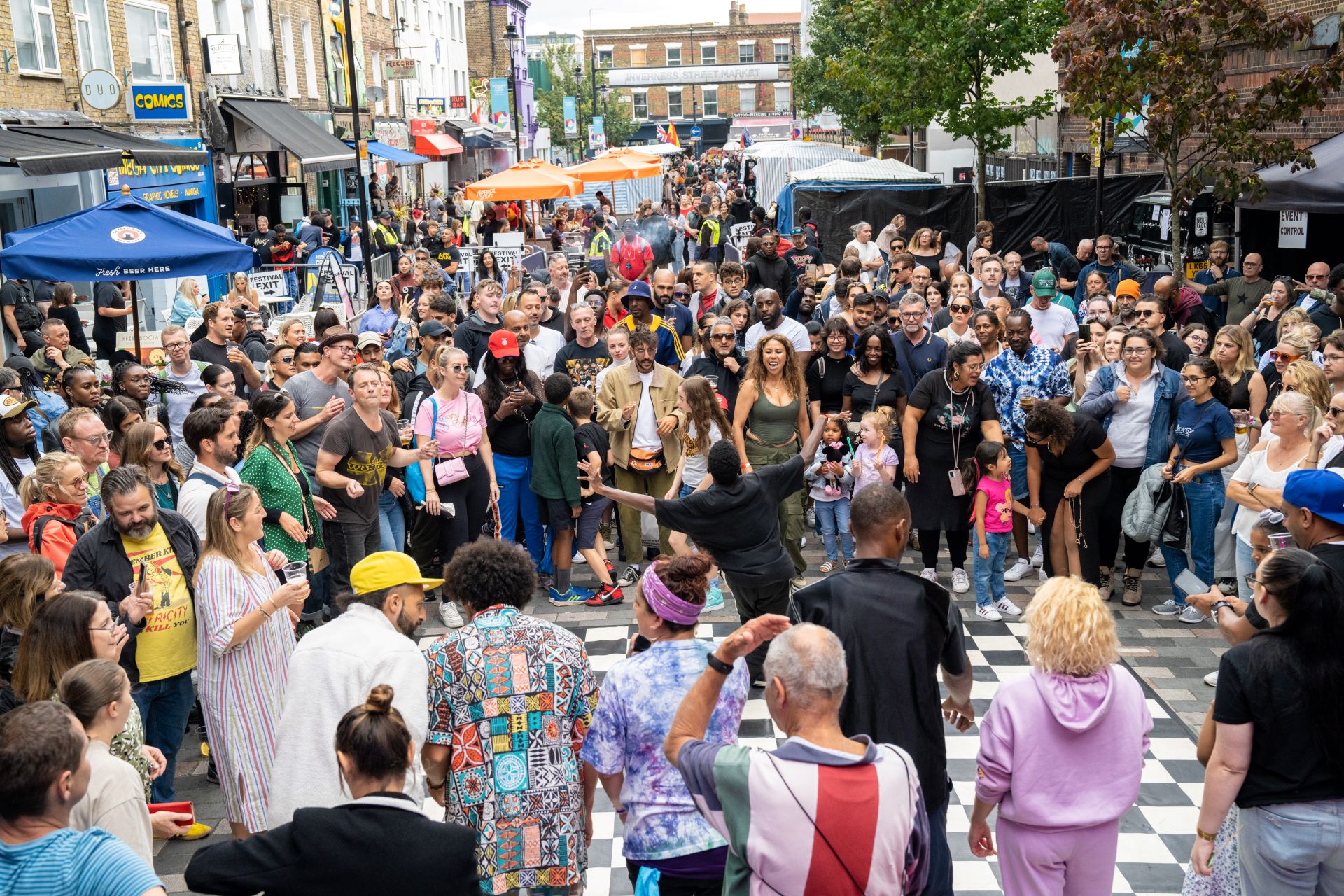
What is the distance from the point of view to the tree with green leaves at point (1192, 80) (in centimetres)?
1210

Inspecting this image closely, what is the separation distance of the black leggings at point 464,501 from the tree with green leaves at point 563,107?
167 feet

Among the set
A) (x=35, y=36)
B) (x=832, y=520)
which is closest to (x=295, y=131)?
(x=35, y=36)

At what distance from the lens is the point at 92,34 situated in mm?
18609

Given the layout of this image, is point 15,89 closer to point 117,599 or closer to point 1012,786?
point 117,599

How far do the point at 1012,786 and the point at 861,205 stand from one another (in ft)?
63.1

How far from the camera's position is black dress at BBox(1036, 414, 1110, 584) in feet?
25.5

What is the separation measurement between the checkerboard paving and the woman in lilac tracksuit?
51.5 inches

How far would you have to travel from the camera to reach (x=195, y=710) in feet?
22.0

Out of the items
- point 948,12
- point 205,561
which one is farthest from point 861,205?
point 205,561

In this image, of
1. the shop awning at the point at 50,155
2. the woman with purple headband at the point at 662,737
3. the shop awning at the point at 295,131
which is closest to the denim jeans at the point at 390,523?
the woman with purple headband at the point at 662,737

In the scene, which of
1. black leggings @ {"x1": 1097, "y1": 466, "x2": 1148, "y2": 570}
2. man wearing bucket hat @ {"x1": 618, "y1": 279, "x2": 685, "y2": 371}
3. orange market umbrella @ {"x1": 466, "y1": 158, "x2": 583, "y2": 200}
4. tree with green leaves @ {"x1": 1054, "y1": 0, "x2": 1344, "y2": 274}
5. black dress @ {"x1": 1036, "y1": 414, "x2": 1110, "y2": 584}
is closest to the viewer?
black dress @ {"x1": 1036, "y1": 414, "x2": 1110, "y2": 584}

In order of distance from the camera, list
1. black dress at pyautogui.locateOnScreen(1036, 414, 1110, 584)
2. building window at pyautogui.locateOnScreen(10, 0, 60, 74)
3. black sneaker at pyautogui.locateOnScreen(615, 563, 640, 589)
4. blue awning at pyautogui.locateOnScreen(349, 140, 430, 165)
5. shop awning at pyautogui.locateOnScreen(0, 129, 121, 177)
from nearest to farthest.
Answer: black dress at pyautogui.locateOnScreen(1036, 414, 1110, 584)
black sneaker at pyautogui.locateOnScreen(615, 563, 640, 589)
shop awning at pyautogui.locateOnScreen(0, 129, 121, 177)
building window at pyautogui.locateOnScreen(10, 0, 60, 74)
blue awning at pyautogui.locateOnScreen(349, 140, 430, 165)

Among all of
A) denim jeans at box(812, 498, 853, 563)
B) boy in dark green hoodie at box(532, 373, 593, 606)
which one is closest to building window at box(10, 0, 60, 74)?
boy in dark green hoodie at box(532, 373, 593, 606)

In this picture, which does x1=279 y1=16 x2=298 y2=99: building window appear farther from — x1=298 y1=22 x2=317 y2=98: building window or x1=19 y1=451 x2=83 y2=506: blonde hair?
x1=19 y1=451 x2=83 y2=506: blonde hair
